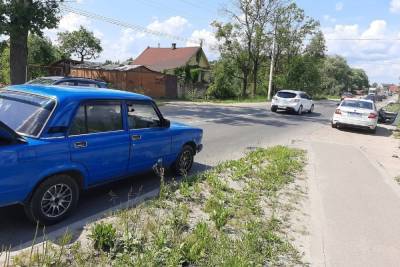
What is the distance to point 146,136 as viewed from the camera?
6059mm

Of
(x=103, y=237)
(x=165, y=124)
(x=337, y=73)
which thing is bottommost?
(x=103, y=237)

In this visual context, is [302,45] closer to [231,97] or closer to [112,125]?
[231,97]

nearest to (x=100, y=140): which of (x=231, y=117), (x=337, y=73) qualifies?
(x=231, y=117)

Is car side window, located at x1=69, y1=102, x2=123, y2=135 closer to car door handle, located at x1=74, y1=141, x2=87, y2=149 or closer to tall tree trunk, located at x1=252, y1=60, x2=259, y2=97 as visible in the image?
car door handle, located at x1=74, y1=141, x2=87, y2=149

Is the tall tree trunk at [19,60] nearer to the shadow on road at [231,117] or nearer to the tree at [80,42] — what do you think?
the shadow on road at [231,117]

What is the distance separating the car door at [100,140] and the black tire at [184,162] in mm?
1525

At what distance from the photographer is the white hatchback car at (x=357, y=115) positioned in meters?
17.0

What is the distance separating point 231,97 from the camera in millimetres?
41469

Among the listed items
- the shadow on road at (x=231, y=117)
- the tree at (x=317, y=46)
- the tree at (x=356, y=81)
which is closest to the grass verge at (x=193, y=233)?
the shadow on road at (x=231, y=117)

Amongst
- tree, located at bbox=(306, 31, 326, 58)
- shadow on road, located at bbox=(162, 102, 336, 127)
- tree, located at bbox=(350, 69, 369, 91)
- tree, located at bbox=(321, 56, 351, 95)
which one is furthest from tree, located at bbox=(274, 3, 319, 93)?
tree, located at bbox=(350, 69, 369, 91)

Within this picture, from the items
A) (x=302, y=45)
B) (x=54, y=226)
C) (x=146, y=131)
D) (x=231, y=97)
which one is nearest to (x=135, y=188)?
(x=146, y=131)

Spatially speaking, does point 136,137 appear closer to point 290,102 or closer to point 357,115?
point 357,115

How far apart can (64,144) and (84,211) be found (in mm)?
1066

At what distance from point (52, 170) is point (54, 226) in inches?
27.7
